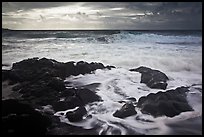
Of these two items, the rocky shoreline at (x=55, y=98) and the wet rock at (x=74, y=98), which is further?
the wet rock at (x=74, y=98)

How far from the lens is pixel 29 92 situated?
4.57m

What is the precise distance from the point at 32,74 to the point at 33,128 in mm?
971

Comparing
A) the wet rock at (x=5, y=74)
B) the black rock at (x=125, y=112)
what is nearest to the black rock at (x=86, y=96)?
the black rock at (x=125, y=112)

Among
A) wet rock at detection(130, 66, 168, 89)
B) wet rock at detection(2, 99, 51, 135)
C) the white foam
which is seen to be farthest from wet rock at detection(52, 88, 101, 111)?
wet rock at detection(130, 66, 168, 89)

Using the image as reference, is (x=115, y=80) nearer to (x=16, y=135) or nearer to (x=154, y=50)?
(x=154, y=50)

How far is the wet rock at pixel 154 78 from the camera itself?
4758mm

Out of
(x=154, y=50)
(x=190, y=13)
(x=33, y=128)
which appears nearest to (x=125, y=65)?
(x=154, y=50)

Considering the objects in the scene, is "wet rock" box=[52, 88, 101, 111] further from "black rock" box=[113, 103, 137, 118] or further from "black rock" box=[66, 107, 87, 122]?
"black rock" box=[113, 103, 137, 118]

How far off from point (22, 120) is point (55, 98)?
619mm

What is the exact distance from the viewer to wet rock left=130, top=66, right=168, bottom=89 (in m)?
4.76

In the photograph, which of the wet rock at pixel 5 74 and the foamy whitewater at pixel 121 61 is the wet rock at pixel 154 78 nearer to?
the foamy whitewater at pixel 121 61

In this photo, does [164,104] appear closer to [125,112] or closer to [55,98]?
[125,112]

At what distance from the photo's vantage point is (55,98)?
14.9 feet

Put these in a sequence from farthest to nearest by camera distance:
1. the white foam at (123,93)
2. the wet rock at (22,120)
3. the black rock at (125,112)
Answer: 1. the black rock at (125,112)
2. the white foam at (123,93)
3. the wet rock at (22,120)
